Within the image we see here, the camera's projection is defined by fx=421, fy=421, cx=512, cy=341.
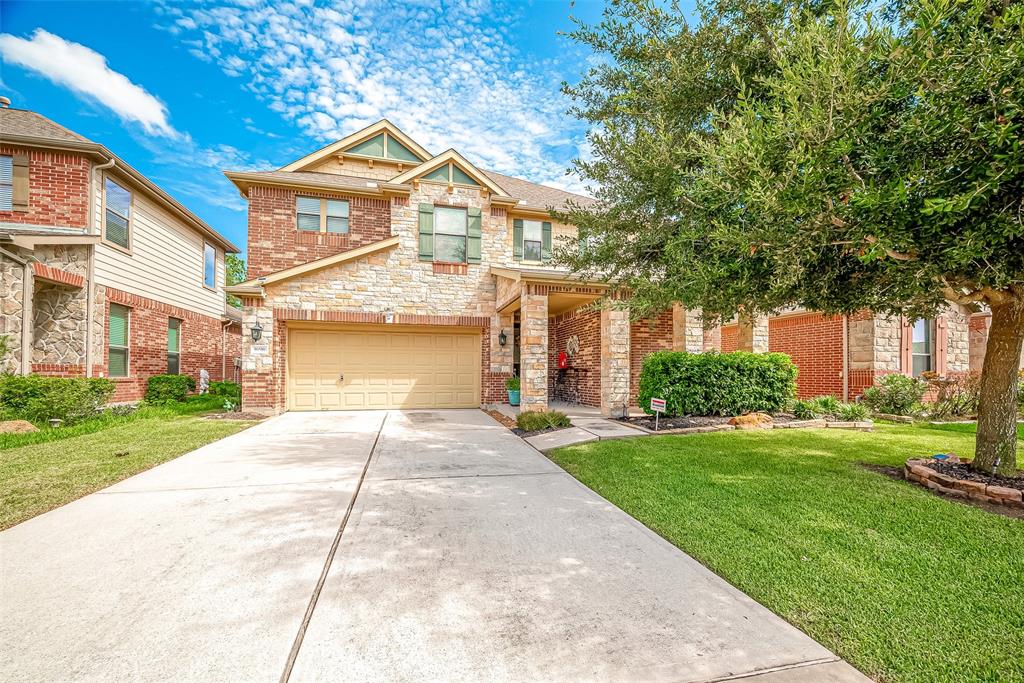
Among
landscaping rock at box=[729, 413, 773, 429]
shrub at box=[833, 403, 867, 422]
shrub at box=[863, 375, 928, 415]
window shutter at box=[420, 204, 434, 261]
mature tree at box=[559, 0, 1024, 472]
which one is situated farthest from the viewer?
window shutter at box=[420, 204, 434, 261]

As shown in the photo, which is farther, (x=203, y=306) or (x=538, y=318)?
(x=203, y=306)

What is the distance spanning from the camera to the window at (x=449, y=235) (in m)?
11.5

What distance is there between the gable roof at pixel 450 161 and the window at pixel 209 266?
7.99 m

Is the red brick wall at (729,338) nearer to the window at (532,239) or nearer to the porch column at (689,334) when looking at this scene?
the porch column at (689,334)

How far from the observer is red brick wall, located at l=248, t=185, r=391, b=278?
11.4 meters

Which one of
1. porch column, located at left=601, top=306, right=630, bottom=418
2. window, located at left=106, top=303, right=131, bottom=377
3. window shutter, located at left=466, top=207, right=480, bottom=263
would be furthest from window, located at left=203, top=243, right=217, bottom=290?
porch column, located at left=601, top=306, right=630, bottom=418

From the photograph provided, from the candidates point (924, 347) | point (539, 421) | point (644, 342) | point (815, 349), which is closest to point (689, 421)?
point (539, 421)

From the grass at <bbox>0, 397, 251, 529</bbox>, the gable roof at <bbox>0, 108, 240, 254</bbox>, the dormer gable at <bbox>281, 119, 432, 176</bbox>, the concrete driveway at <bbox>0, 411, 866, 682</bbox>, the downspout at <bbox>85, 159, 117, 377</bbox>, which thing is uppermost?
the dormer gable at <bbox>281, 119, 432, 176</bbox>

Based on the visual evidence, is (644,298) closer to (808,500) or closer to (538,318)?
(808,500)

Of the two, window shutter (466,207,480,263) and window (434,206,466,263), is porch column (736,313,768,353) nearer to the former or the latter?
window shutter (466,207,480,263)

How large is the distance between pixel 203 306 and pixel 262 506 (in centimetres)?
1354

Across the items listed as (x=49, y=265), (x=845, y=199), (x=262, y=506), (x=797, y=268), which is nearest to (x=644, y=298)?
(x=797, y=268)

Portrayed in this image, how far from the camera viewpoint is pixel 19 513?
365cm

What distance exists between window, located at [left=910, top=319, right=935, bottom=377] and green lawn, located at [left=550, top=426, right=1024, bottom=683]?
7282 millimetres
